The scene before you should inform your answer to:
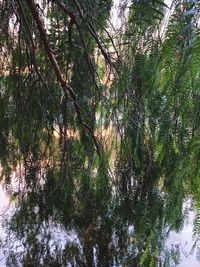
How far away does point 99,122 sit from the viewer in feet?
Answer: 3.65

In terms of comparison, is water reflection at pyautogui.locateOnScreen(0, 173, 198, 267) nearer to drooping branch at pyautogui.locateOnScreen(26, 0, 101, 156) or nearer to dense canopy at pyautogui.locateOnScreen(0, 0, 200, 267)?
dense canopy at pyautogui.locateOnScreen(0, 0, 200, 267)

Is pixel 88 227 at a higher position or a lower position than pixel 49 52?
lower

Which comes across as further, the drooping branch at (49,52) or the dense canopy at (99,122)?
the drooping branch at (49,52)

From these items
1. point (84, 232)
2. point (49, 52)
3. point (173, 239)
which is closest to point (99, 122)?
point (49, 52)

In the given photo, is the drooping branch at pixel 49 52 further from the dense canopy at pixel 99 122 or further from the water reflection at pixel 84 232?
the water reflection at pixel 84 232

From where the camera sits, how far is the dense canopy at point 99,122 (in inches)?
28.3

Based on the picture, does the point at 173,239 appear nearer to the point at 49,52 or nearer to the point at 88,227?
the point at 88,227

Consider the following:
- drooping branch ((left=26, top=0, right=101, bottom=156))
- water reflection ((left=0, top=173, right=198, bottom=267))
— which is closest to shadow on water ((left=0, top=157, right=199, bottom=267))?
water reflection ((left=0, top=173, right=198, bottom=267))

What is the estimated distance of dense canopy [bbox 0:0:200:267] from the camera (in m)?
0.72

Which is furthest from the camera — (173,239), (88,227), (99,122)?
(88,227)

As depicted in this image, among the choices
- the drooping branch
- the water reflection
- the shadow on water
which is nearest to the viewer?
the drooping branch

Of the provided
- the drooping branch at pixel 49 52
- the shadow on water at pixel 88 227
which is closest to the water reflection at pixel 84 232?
the shadow on water at pixel 88 227

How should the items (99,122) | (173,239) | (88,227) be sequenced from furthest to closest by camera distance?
1. (88,227)
2. (173,239)
3. (99,122)

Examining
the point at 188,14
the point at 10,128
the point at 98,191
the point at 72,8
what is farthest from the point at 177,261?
the point at 188,14
